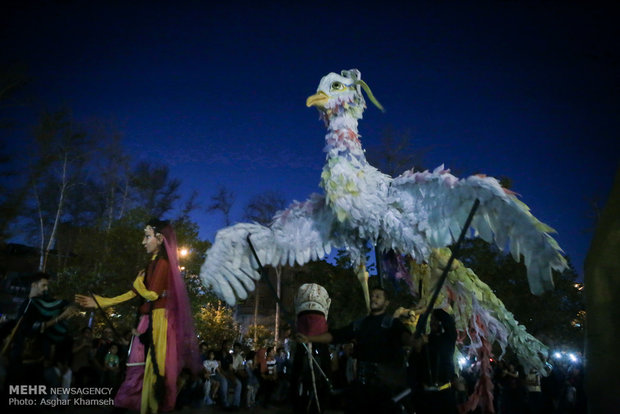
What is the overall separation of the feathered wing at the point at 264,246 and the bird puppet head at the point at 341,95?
1184 millimetres

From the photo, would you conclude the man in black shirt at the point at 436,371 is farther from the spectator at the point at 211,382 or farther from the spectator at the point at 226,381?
the spectator at the point at 211,382

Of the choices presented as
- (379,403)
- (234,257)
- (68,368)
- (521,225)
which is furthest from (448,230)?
(68,368)

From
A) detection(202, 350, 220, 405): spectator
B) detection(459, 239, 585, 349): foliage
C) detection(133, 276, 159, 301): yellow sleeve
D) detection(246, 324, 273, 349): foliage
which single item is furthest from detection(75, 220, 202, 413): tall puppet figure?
detection(246, 324, 273, 349): foliage

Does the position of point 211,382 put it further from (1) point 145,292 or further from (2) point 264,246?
(2) point 264,246

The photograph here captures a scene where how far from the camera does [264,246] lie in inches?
180

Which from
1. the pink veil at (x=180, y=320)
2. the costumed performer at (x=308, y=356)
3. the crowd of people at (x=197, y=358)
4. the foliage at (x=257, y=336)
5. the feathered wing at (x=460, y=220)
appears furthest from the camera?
the foliage at (x=257, y=336)

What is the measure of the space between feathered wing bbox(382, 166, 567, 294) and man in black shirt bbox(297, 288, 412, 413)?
1.43m

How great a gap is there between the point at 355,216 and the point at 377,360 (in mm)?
1814

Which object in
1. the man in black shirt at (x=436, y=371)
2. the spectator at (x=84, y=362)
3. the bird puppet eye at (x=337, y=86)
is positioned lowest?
the spectator at (x=84, y=362)

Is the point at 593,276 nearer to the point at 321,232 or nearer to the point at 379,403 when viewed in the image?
the point at 379,403

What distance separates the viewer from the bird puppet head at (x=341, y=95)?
16.0ft

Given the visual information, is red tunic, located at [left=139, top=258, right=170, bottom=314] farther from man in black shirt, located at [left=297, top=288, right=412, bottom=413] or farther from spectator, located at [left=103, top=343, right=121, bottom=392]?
spectator, located at [left=103, top=343, right=121, bottom=392]

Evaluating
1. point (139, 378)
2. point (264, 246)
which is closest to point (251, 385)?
point (139, 378)

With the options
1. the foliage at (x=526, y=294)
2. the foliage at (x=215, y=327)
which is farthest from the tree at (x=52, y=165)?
the foliage at (x=526, y=294)
